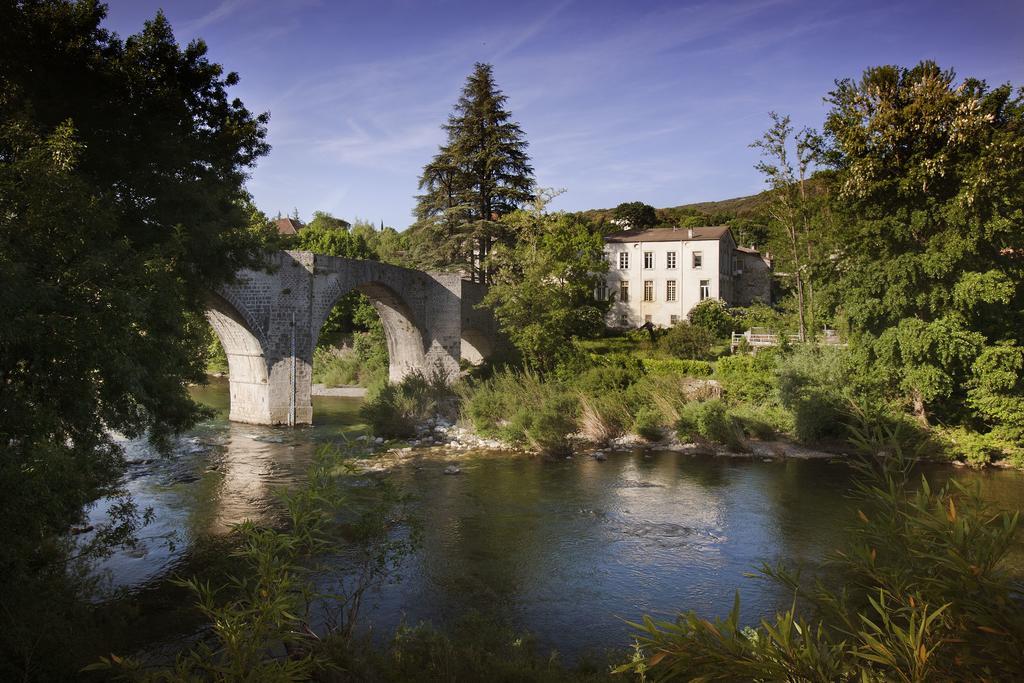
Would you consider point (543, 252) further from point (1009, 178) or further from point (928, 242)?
point (1009, 178)

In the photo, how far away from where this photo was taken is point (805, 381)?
16.9m

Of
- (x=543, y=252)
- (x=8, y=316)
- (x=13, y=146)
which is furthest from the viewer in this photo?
(x=543, y=252)

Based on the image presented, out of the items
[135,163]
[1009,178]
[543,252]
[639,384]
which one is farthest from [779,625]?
[543,252]

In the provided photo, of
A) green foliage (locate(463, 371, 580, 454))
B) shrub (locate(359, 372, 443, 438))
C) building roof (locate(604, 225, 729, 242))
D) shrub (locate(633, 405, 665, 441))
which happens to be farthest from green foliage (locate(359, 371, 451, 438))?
building roof (locate(604, 225, 729, 242))

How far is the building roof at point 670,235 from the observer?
39672mm

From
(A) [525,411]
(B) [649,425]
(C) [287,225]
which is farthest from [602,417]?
(C) [287,225]

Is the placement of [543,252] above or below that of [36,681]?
above

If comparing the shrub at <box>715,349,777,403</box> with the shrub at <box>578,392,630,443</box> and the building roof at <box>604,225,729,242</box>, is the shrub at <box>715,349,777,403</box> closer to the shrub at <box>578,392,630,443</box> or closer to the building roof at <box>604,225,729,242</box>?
the shrub at <box>578,392,630,443</box>

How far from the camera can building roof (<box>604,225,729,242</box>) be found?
39672 mm

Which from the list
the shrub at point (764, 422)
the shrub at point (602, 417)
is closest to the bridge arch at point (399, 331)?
the shrub at point (602, 417)

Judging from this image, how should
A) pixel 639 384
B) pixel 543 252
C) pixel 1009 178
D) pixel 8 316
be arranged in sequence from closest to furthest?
pixel 8 316, pixel 1009 178, pixel 639 384, pixel 543 252

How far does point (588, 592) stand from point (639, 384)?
11.7 meters

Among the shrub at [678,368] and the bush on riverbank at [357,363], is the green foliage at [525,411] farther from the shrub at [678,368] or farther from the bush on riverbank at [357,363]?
the bush on riverbank at [357,363]

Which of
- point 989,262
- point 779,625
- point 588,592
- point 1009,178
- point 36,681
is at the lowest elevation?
point 588,592
